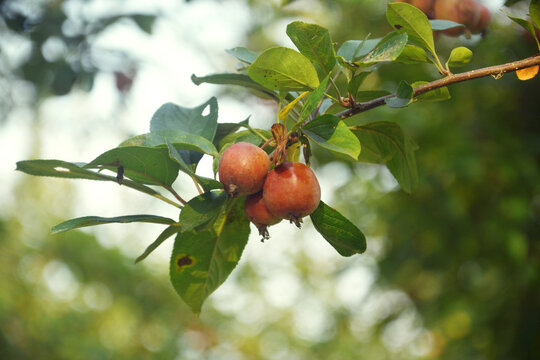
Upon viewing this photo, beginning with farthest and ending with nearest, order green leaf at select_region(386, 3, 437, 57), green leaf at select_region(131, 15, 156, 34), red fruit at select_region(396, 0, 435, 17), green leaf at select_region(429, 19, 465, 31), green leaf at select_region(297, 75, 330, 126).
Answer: green leaf at select_region(131, 15, 156, 34) → red fruit at select_region(396, 0, 435, 17) → green leaf at select_region(429, 19, 465, 31) → green leaf at select_region(386, 3, 437, 57) → green leaf at select_region(297, 75, 330, 126)

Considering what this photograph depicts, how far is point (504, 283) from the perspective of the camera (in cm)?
264

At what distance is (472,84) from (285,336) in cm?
711

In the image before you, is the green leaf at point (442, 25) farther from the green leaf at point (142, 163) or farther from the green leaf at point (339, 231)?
the green leaf at point (142, 163)

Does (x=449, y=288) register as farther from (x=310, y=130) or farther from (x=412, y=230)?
(x=310, y=130)

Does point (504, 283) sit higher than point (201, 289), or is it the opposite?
point (201, 289)

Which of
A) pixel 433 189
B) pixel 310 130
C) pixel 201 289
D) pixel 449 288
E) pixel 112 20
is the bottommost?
pixel 449 288

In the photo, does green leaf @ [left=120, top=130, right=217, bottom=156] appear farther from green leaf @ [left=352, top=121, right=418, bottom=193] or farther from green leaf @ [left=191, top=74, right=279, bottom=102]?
green leaf @ [left=352, top=121, right=418, bottom=193]

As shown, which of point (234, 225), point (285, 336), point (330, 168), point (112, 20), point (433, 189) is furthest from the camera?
point (285, 336)

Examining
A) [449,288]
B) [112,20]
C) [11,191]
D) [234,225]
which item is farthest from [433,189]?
[11,191]

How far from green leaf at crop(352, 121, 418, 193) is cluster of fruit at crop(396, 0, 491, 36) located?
0.67m

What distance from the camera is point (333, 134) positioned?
0.65 metres

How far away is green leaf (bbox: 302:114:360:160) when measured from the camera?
0.63 meters

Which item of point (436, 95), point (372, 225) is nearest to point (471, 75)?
point (436, 95)

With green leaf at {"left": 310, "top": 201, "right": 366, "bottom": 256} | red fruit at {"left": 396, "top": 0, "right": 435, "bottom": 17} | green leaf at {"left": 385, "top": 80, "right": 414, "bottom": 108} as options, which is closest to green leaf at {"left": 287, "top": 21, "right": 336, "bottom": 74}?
green leaf at {"left": 385, "top": 80, "right": 414, "bottom": 108}
